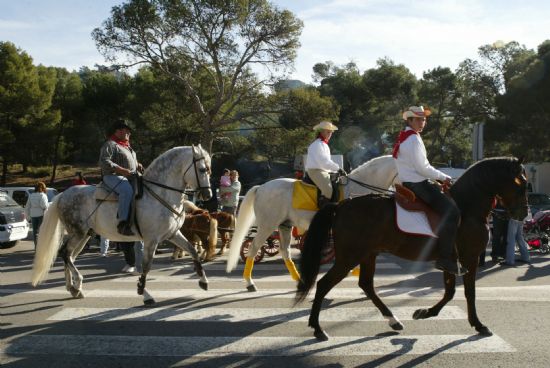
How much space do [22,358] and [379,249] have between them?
12.6 ft

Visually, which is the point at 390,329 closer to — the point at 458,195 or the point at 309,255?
the point at 309,255

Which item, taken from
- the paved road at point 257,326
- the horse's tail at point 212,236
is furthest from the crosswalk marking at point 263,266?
the paved road at point 257,326

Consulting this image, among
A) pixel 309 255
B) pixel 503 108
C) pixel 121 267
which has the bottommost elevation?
pixel 121 267

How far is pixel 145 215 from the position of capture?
7.89 metres

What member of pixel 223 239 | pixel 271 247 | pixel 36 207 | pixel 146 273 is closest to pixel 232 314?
pixel 146 273

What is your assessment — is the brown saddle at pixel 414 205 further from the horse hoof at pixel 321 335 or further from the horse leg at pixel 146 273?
the horse leg at pixel 146 273

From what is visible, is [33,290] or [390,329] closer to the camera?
[390,329]

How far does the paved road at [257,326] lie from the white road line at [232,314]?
1 centimetres

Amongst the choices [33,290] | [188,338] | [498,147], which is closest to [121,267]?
[33,290]

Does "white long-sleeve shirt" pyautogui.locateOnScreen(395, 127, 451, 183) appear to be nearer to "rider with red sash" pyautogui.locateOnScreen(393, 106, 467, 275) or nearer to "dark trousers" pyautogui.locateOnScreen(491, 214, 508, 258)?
"rider with red sash" pyautogui.locateOnScreen(393, 106, 467, 275)

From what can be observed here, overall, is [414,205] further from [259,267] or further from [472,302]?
[259,267]

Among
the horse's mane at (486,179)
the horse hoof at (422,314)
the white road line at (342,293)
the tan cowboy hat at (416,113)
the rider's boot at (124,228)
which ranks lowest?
the white road line at (342,293)

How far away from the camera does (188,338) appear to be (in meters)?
5.91

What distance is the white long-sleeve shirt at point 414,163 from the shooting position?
614 cm
